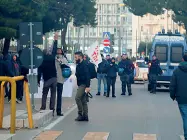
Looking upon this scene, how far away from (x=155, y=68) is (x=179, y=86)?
1842 centimetres

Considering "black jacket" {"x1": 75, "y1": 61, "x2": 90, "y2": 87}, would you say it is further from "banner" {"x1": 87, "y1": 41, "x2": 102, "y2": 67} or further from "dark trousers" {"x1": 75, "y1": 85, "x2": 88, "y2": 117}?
"banner" {"x1": 87, "y1": 41, "x2": 102, "y2": 67}

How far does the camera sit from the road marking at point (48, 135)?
13.5 m

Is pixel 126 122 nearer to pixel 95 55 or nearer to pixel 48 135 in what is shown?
pixel 48 135

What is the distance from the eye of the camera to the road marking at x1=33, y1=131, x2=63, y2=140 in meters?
13.5

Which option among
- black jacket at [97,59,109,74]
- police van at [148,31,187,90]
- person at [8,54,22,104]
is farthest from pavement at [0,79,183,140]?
police van at [148,31,187,90]

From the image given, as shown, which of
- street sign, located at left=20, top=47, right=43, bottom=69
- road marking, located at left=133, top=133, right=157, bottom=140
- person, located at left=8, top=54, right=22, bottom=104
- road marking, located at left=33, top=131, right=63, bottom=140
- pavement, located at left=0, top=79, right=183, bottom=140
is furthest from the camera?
person, located at left=8, top=54, right=22, bottom=104

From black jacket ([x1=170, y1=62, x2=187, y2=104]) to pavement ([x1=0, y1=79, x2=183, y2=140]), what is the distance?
5.61ft

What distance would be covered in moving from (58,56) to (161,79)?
14.1 metres

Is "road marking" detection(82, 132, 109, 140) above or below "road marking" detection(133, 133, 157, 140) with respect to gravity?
above

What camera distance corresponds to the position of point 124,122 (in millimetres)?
16859

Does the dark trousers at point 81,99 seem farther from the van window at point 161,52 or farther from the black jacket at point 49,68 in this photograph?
the van window at point 161,52

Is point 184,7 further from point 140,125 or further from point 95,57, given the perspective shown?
point 140,125

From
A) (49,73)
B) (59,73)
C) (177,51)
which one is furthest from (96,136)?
(177,51)

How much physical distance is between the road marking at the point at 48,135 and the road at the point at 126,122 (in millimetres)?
138
